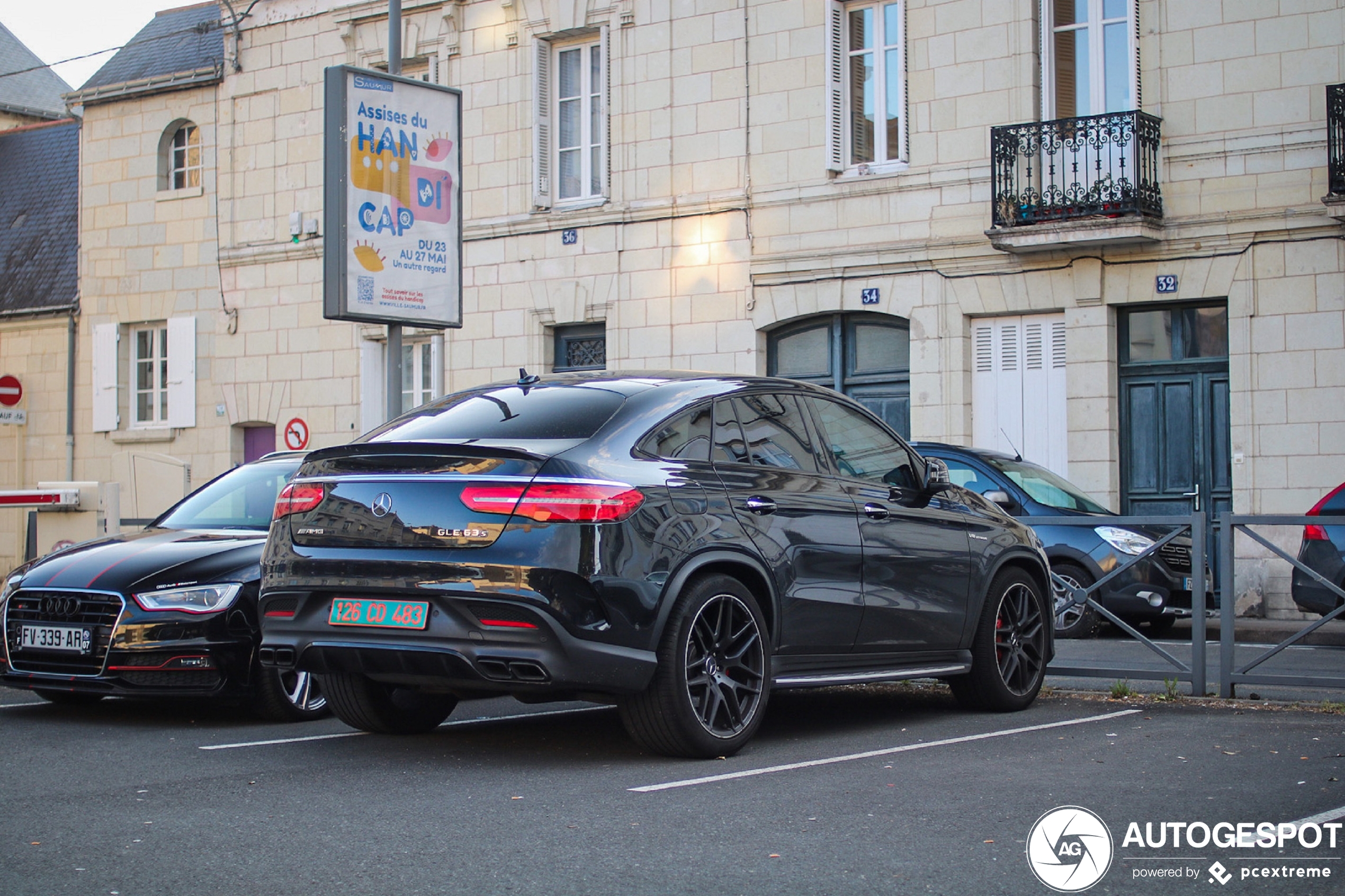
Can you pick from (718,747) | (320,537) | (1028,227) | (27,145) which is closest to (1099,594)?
(718,747)

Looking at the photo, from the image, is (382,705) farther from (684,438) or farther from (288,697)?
(684,438)

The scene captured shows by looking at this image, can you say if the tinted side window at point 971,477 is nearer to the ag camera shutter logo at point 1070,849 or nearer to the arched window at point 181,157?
the ag camera shutter logo at point 1070,849

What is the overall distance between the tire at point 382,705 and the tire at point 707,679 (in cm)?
148

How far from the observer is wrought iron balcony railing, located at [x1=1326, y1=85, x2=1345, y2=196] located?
17.3 meters

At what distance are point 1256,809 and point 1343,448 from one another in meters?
13.3

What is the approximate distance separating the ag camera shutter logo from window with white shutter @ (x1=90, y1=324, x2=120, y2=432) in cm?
2456

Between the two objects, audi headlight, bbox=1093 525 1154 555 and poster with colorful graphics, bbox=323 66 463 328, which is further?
audi headlight, bbox=1093 525 1154 555

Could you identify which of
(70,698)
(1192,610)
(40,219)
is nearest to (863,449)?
(1192,610)

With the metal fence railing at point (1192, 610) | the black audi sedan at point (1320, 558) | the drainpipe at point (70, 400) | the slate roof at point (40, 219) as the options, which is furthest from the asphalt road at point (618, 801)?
the slate roof at point (40, 219)

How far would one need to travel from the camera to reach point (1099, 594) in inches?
466

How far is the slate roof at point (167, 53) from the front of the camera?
2730 centimetres

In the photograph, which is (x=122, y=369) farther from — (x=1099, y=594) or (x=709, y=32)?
(x=1099, y=594)

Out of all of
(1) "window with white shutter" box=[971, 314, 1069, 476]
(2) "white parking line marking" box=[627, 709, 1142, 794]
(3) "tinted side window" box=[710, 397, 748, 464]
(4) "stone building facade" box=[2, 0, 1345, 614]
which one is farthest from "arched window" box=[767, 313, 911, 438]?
(3) "tinted side window" box=[710, 397, 748, 464]

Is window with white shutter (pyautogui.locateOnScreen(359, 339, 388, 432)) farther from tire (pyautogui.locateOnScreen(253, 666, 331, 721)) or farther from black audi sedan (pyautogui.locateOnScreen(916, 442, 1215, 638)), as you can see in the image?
tire (pyautogui.locateOnScreen(253, 666, 331, 721))
